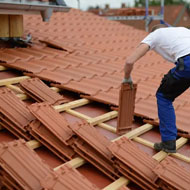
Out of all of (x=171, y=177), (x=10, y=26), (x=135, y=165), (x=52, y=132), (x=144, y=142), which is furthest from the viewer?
(x=10, y=26)

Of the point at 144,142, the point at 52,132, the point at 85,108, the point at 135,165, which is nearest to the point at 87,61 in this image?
the point at 85,108

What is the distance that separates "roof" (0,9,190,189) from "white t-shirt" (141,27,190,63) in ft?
2.59

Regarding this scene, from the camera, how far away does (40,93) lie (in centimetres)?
314

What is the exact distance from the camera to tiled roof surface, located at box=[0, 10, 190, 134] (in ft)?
11.6

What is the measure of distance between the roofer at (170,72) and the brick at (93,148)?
550 mm

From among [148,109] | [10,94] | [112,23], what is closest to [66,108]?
[10,94]

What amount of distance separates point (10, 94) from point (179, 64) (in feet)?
5.15

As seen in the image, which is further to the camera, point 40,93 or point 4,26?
point 4,26

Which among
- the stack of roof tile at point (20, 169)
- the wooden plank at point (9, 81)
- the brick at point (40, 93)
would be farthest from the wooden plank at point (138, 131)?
the wooden plank at point (9, 81)

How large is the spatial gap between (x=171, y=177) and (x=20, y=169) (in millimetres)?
1019

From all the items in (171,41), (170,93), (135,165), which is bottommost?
(135,165)

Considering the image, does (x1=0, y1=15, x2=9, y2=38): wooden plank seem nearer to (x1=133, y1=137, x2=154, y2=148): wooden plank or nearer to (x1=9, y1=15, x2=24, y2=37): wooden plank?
(x1=9, y1=15, x2=24, y2=37): wooden plank

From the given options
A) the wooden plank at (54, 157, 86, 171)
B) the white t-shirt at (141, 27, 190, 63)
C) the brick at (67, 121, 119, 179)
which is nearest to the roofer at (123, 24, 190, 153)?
the white t-shirt at (141, 27, 190, 63)

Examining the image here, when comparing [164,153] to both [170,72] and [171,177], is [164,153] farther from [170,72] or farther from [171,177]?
[170,72]
